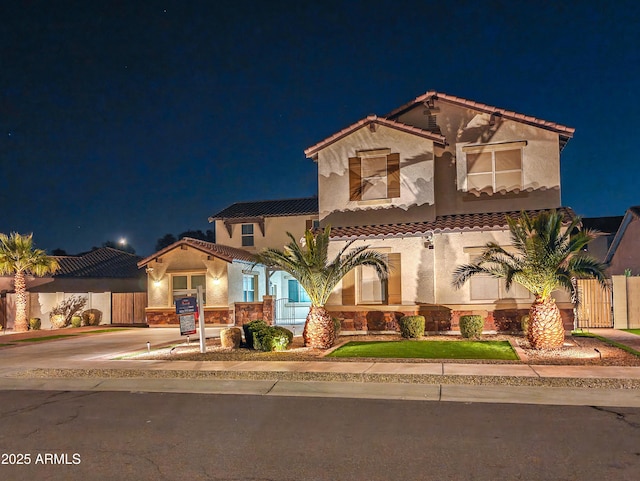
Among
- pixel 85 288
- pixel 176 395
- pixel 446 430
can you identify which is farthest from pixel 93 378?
pixel 85 288

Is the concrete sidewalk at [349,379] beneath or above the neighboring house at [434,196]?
beneath

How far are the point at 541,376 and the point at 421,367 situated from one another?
244 centimetres

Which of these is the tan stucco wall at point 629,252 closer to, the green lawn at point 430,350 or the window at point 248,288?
the green lawn at point 430,350

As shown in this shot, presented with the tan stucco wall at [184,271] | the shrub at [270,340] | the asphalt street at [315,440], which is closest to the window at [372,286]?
the shrub at [270,340]

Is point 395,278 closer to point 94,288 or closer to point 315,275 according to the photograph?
point 315,275

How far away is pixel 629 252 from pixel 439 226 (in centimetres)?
1418

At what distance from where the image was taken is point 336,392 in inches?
415

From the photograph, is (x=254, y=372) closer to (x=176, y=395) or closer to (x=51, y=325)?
(x=176, y=395)

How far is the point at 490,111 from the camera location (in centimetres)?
1970

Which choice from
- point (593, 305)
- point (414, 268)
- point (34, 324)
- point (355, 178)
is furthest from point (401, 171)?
point (34, 324)

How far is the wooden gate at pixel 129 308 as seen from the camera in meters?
28.6

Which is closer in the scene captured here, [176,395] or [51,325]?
[176,395]

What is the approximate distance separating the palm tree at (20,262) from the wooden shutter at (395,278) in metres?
17.8

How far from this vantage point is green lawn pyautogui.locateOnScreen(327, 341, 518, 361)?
13.9m
